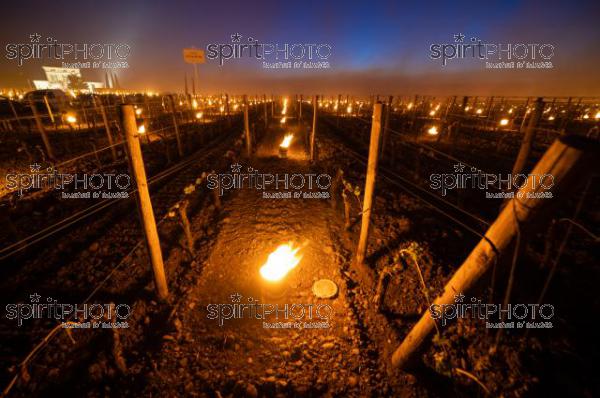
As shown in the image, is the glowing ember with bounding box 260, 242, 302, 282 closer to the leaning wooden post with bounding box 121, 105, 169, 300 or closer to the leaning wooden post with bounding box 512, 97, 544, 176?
the leaning wooden post with bounding box 121, 105, 169, 300

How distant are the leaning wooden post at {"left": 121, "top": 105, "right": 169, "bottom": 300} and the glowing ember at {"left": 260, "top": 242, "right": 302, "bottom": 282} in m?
2.11

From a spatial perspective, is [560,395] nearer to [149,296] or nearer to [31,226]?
[149,296]

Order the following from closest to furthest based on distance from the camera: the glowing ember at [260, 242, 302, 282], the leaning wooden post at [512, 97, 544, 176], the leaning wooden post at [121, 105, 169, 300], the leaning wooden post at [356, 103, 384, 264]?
the leaning wooden post at [121, 105, 169, 300] < the leaning wooden post at [356, 103, 384, 264] < the glowing ember at [260, 242, 302, 282] < the leaning wooden post at [512, 97, 544, 176]

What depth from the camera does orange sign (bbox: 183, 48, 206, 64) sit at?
52.6 metres

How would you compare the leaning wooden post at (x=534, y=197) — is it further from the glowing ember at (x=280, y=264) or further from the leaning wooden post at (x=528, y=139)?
the leaning wooden post at (x=528, y=139)

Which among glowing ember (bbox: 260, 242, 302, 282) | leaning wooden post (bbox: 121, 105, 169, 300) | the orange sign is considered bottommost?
glowing ember (bbox: 260, 242, 302, 282)

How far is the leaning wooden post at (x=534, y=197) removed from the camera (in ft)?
5.63

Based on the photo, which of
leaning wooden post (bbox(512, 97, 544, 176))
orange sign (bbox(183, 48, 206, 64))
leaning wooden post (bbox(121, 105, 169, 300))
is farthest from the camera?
orange sign (bbox(183, 48, 206, 64))

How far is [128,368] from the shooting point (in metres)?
4.00

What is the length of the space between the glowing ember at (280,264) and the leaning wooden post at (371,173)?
1.56 m

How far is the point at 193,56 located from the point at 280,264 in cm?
6173

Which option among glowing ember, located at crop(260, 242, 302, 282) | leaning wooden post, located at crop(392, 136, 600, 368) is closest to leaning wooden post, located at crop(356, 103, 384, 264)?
glowing ember, located at crop(260, 242, 302, 282)

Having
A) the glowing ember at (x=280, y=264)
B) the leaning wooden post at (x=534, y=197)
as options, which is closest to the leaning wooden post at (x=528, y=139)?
the leaning wooden post at (x=534, y=197)

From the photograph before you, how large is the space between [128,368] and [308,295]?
3300mm
